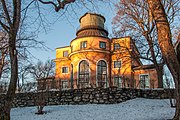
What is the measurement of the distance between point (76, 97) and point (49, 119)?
16.3 feet

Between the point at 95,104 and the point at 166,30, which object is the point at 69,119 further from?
the point at 166,30

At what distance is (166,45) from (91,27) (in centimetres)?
2299

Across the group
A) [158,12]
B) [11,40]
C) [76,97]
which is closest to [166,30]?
[158,12]

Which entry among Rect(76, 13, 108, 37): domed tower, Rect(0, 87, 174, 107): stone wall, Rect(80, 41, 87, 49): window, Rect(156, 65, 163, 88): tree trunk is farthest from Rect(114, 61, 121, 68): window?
Rect(0, 87, 174, 107): stone wall

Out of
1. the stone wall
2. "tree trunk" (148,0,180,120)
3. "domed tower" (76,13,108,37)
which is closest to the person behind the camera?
"tree trunk" (148,0,180,120)

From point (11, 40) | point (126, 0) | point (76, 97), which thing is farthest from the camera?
point (126, 0)

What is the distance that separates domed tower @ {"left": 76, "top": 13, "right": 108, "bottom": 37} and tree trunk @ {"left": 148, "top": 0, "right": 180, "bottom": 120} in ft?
70.3

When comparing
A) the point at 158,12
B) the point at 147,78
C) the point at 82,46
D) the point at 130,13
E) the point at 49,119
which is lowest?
the point at 49,119

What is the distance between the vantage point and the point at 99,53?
93.4 feet

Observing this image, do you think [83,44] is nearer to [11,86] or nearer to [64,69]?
[64,69]

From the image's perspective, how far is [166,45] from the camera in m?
7.43

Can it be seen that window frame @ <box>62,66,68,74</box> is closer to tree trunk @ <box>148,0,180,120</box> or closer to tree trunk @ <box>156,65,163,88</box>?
tree trunk @ <box>156,65,163,88</box>

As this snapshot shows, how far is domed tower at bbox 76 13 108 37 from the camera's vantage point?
2971cm

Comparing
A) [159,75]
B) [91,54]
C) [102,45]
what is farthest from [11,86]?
[102,45]
